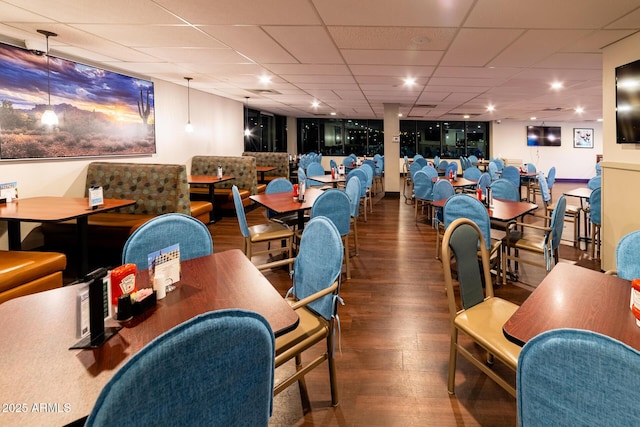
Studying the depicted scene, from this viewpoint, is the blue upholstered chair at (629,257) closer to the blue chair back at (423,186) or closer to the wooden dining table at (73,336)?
the wooden dining table at (73,336)

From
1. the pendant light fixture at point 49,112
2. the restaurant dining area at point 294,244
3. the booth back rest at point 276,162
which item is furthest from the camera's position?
the booth back rest at point 276,162

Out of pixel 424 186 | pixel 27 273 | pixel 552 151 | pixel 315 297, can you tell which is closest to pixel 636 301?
pixel 315 297

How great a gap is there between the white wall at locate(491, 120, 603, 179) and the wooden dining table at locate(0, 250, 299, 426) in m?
15.3

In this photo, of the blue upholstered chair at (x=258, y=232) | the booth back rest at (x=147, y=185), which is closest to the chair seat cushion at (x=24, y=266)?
the blue upholstered chair at (x=258, y=232)

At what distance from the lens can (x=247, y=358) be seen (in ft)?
2.90

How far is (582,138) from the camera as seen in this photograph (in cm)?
1441

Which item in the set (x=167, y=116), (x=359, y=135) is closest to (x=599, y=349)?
→ (x=167, y=116)

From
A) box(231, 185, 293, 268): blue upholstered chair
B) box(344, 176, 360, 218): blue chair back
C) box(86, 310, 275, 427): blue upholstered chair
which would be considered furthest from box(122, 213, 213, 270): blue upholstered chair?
box(344, 176, 360, 218): blue chair back

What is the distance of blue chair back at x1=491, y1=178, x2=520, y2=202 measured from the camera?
482 cm

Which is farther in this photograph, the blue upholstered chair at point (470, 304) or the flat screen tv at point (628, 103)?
the flat screen tv at point (628, 103)

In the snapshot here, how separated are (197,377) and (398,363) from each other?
1844 millimetres

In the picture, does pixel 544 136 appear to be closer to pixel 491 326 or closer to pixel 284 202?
pixel 284 202

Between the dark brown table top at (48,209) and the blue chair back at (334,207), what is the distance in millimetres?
2115

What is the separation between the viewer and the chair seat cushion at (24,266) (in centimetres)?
275
